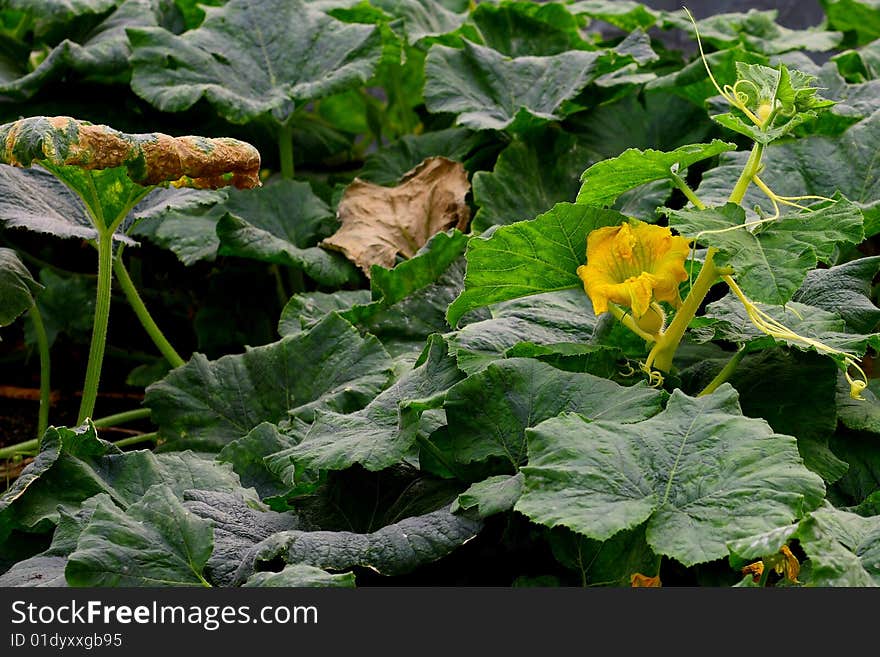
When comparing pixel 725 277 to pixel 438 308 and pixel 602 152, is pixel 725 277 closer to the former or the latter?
pixel 438 308

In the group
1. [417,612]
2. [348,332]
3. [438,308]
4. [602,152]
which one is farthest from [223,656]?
[602,152]

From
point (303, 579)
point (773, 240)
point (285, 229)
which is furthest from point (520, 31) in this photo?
point (303, 579)

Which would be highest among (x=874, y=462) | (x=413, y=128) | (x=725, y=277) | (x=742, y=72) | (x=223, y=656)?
(x=742, y=72)

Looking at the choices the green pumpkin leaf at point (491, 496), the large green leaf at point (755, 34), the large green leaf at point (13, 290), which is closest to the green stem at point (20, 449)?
the large green leaf at point (13, 290)

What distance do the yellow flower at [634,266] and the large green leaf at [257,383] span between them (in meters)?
0.45

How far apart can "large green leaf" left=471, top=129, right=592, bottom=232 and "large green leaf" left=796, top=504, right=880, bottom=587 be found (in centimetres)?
101

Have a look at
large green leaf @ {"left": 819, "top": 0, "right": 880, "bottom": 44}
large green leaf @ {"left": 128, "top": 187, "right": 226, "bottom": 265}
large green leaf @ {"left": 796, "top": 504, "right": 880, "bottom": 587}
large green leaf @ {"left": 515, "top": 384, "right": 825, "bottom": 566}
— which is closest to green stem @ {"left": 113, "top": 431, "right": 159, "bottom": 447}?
large green leaf @ {"left": 128, "top": 187, "right": 226, "bottom": 265}

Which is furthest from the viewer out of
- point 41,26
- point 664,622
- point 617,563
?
point 41,26

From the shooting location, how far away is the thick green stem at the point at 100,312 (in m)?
1.62

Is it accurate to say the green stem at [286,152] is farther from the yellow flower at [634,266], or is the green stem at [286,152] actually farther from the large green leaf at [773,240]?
the large green leaf at [773,240]

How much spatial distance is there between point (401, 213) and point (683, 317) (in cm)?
102

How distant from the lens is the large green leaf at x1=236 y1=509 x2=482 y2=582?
1.03m

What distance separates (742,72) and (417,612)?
594 millimetres

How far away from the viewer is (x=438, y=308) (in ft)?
5.41
